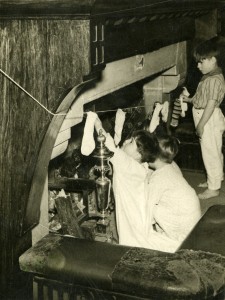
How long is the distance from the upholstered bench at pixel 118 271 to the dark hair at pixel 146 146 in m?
1.31

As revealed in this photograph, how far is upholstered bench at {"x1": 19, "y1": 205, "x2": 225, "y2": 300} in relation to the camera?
1.58 meters

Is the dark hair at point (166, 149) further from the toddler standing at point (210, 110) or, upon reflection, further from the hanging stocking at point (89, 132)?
the toddler standing at point (210, 110)

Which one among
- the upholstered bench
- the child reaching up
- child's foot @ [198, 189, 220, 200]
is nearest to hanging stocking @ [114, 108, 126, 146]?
the child reaching up

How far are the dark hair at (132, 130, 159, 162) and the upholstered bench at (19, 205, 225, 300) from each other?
1.31 metres

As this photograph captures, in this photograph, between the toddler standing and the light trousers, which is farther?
the light trousers

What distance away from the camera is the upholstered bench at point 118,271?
1.58 metres

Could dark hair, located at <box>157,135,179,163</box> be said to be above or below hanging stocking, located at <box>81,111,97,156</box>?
below

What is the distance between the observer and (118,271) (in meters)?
1.65

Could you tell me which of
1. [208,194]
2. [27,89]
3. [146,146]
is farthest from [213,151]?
[27,89]

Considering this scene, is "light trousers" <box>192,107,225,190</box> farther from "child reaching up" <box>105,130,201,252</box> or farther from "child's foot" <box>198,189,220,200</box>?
"child reaching up" <box>105,130,201,252</box>

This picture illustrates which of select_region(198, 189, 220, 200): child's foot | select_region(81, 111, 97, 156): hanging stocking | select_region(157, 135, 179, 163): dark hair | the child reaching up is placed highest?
select_region(81, 111, 97, 156): hanging stocking

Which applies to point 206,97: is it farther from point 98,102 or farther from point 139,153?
point 139,153

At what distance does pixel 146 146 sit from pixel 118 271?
62.6 inches

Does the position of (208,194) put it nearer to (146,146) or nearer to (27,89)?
(146,146)
